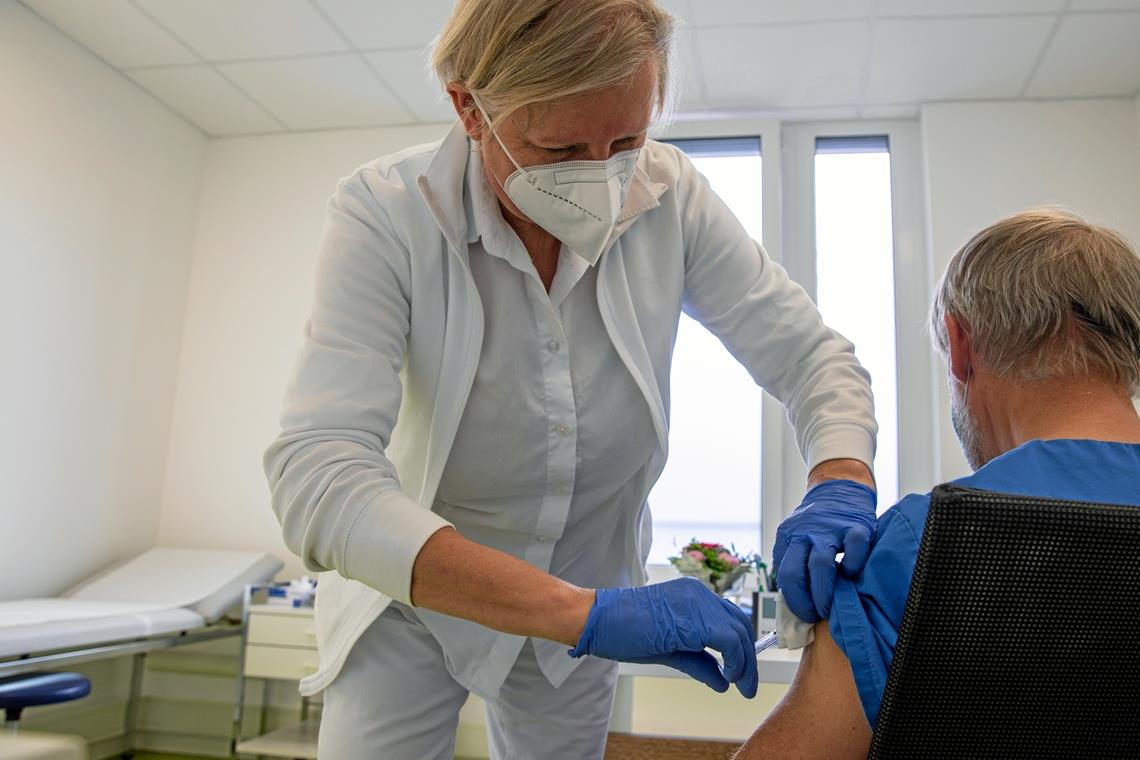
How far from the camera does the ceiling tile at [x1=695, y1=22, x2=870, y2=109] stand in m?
3.41

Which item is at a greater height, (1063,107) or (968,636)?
(1063,107)

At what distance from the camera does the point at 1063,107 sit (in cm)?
380

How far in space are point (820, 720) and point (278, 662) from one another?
299cm

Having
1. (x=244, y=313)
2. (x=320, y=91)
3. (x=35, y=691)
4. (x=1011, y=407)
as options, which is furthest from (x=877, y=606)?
(x=244, y=313)

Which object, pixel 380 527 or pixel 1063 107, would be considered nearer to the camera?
pixel 380 527

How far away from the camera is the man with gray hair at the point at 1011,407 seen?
2.85ft

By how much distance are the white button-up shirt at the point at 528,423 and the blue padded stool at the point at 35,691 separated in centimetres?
175

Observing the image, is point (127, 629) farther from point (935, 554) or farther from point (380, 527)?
point (935, 554)

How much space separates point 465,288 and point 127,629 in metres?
2.44

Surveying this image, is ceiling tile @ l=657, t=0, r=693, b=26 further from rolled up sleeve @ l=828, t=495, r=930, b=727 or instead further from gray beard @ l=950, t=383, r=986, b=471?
rolled up sleeve @ l=828, t=495, r=930, b=727

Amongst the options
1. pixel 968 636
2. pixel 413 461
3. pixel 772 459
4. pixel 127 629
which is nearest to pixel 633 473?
pixel 413 461

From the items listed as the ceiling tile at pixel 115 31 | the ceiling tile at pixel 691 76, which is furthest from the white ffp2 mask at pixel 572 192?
the ceiling tile at pixel 115 31

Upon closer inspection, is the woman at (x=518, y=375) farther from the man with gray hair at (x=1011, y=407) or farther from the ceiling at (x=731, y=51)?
the ceiling at (x=731, y=51)

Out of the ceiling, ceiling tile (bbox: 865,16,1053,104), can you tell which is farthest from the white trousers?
ceiling tile (bbox: 865,16,1053,104)
